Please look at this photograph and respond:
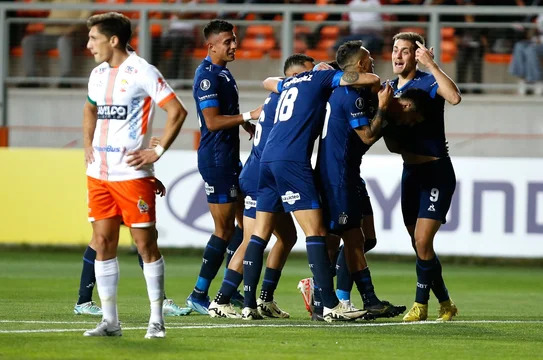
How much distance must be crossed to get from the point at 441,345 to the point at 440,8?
11.3 metres

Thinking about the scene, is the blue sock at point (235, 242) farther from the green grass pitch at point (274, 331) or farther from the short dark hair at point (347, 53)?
the short dark hair at point (347, 53)

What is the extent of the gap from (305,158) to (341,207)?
19.8 inches

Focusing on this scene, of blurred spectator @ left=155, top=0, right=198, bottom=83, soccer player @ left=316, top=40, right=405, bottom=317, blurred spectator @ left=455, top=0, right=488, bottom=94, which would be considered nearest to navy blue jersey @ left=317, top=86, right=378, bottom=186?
soccer player @ left=316, top=40, right=405, bottom=317

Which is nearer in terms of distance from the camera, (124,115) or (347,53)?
(124,115)

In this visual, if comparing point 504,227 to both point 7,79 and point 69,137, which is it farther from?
point 7,79

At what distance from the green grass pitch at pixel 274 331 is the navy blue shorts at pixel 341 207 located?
808 mm

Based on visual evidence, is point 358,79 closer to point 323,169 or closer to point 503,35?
point 323,169

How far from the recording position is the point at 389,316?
982 cm

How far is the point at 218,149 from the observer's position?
10.4 m

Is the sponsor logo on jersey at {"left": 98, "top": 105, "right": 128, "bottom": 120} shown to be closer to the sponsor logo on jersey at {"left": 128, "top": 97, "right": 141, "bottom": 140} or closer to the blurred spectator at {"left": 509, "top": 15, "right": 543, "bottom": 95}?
the sponsor logo on jersey at {"left": 128, "top": 97, "right": 141, "bottom": 140}

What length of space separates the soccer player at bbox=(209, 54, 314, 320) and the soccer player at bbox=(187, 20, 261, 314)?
346 mm

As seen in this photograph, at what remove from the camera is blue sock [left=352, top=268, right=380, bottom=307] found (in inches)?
379

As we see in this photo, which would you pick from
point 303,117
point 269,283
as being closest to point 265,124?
point 303,117

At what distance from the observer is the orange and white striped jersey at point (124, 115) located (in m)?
7.79
